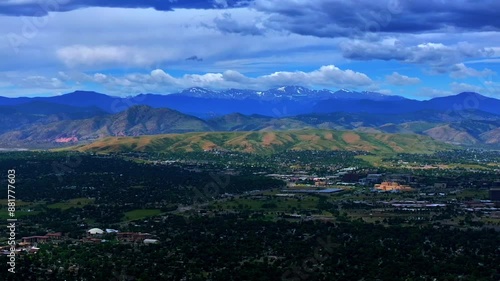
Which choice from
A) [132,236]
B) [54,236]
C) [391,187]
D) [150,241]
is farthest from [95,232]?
[391,187]

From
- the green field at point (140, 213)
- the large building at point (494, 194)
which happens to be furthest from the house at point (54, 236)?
the large building at point (494, 194)

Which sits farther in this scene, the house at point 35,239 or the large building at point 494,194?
the large building at point 494,194

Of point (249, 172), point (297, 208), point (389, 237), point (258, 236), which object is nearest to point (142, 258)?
point (258, 236)

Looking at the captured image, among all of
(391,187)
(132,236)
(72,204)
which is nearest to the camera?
(132,236)

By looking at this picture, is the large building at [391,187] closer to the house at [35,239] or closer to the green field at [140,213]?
the green field at [140,213]

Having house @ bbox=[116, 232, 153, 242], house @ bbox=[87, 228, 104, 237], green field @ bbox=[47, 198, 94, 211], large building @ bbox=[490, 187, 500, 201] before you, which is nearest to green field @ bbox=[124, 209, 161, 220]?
green field @ bbox=[47, 198, 94, 211]

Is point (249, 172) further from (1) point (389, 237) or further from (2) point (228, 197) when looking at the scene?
(1) point (389, 237)

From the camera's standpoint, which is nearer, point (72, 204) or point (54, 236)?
point (54, 236)

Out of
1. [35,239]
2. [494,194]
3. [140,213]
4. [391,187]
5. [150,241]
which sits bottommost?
[150,241]

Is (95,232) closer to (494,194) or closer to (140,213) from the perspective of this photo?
(140,213)

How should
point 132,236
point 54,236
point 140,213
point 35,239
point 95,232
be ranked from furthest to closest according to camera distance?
point 140,213
point 95,232
point 132,236
point 54,236
point 35,239

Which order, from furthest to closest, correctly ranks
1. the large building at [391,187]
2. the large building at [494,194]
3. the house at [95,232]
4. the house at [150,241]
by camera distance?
the large building at [391,187]
the large building at [494,194]
the house at [95,232]
the house at [150,241]
